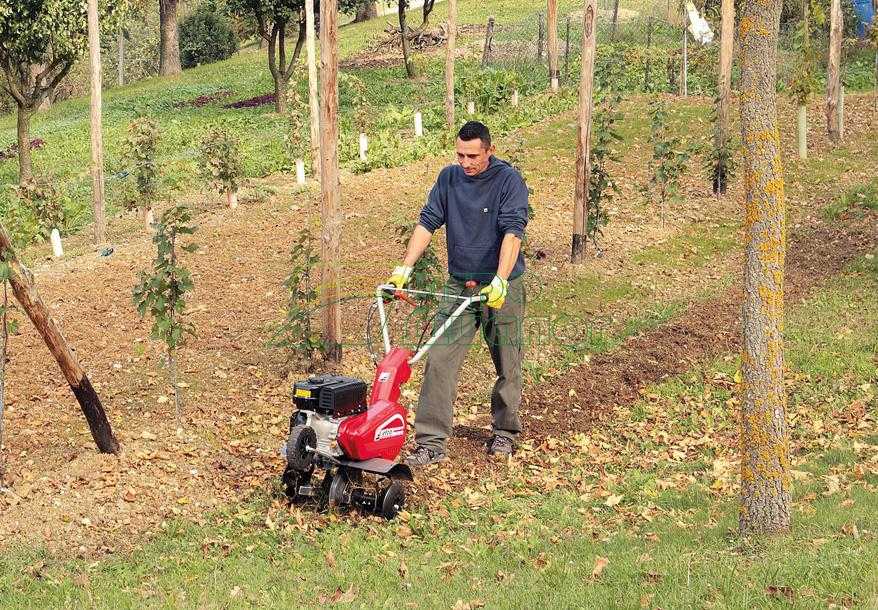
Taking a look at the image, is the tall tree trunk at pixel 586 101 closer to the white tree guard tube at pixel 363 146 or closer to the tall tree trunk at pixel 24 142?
the white tree guard tube at pixel 363 146

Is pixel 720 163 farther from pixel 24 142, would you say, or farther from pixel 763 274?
pixel 24 142

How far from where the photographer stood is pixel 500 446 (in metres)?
7.97

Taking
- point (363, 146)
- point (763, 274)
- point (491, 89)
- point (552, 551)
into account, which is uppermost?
point (491, 89)

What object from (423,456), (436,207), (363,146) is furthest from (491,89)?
(423,456)

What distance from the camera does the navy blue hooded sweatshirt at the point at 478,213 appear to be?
291 inches

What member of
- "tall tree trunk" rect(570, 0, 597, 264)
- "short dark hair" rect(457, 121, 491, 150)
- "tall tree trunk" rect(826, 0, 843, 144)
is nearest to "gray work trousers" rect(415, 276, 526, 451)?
"short dark hair" rect(457, 121, 491, 150)

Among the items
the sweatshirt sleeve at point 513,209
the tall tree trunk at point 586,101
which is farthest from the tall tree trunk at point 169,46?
the sweatshirt sleeve at point 513,209

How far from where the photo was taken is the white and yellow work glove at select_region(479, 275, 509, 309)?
272 inches

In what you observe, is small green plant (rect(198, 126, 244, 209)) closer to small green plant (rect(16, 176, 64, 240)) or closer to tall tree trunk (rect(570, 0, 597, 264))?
small green plant (rect(16, 176, 64, 240))

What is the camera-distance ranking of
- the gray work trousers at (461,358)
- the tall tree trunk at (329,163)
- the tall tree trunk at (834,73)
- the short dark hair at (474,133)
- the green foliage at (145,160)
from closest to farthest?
the short dark hair at (474,133), the gray work trousers at (461,358), the tall tree trunk at (329,163), the green foliage at (145,160), the tall tree trunk at (834,73)

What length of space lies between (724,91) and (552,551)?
12677 millimetres

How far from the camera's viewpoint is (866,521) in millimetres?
5906

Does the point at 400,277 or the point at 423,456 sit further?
the point at 423,456

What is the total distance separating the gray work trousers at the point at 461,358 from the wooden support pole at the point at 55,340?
2.20m
